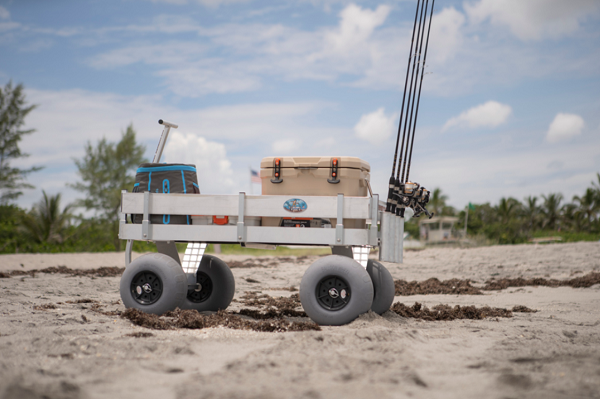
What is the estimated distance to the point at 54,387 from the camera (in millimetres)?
3203

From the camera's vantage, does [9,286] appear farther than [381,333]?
Yes

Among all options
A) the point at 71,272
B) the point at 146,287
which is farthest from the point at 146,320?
the point at 71,272

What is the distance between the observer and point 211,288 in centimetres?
738

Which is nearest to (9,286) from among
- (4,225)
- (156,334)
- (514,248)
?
(156,334)

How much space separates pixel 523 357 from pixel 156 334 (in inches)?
134

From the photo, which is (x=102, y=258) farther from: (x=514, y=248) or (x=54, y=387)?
(x=54, y=387)

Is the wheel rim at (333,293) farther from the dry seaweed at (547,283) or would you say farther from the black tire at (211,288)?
the dry seaweed at (547,283)

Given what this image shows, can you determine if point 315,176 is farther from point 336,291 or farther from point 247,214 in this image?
point 336,291

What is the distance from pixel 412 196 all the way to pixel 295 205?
1.55 metres

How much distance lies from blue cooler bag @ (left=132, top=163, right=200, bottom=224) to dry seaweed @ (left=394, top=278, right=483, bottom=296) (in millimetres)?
5768

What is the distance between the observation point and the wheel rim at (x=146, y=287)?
6289 millimetres

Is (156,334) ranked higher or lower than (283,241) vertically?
lower

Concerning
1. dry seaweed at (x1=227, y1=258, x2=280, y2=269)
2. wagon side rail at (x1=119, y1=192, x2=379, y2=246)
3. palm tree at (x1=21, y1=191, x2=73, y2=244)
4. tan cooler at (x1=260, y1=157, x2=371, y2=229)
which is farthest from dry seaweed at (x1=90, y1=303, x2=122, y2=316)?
palm tree at (x1=21, y1=191, x2=73, y2=244)

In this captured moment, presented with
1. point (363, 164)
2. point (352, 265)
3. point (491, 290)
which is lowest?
point (491, 290)
